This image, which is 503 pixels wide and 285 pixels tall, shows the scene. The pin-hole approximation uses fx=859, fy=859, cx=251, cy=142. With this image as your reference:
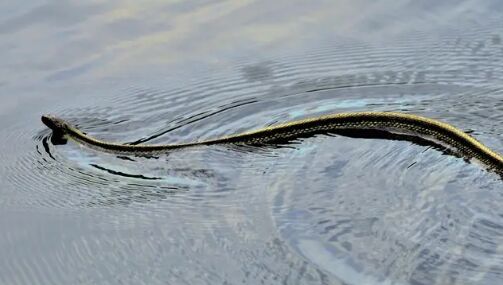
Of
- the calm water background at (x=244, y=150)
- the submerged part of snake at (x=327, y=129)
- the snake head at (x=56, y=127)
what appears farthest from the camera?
the snake head at (x=56, y=127)

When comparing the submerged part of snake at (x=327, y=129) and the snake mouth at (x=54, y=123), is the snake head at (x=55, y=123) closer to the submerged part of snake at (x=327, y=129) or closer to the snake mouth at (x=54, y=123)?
the snake mouth at (x=54, y=123)

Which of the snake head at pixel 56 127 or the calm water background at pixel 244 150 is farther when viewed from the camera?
the snake head at pixel 56 127

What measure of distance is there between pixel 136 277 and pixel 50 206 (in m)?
1.46

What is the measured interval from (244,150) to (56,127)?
75.2 inches

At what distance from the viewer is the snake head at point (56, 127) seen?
8305mm

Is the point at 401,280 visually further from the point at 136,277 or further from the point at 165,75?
the point at 165,75

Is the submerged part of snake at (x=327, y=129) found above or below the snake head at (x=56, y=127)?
below

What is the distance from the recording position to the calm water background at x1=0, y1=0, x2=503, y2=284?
247 inches

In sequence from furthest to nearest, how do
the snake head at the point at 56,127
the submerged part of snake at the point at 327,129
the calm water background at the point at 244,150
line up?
the snake head at the point at 56,127 → the submerged part of snake at the point at 327,129 → the calm water background at the point at 244,150

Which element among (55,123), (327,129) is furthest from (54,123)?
(327,129)

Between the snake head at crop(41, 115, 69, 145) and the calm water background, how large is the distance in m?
0.13

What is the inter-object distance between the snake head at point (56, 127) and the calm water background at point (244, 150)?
129 mm

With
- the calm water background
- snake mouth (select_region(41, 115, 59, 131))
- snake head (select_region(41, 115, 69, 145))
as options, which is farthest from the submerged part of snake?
snake mouth (select_region(41, 115, 59, 131))

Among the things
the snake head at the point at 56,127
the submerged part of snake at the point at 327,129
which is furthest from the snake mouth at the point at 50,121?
the submerged part of snake at the point at 327,129
